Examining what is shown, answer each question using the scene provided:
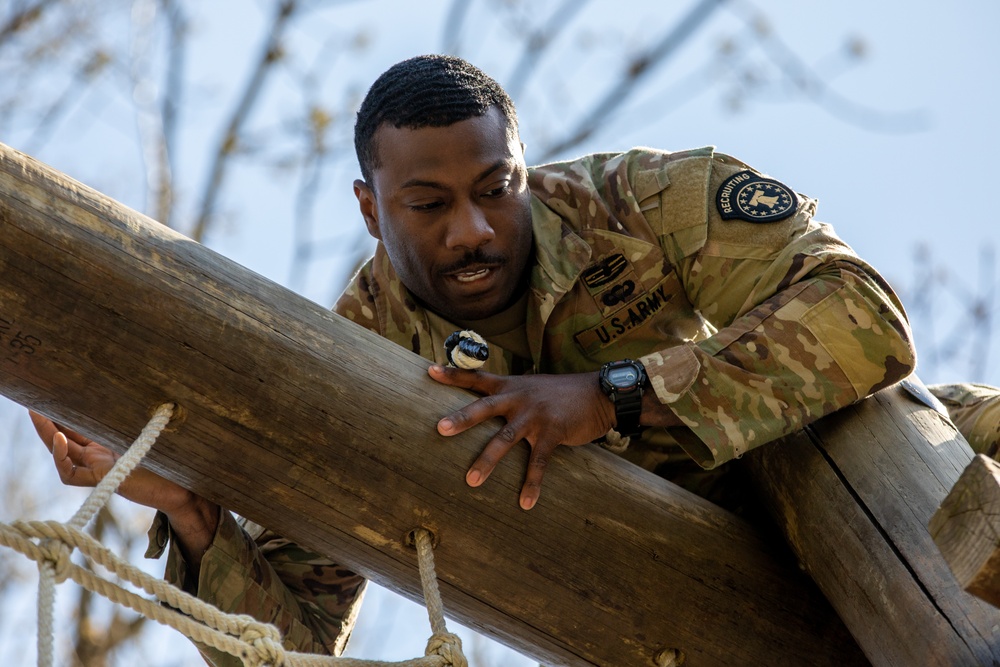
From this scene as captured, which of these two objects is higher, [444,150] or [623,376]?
[444,150]

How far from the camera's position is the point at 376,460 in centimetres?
215

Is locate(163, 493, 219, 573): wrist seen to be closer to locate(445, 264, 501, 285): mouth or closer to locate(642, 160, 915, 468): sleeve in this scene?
locate(445, 264, 501, 285): mouth

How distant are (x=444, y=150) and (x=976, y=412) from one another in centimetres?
144

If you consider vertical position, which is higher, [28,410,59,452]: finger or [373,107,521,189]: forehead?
[373,107,521,189]: forehead

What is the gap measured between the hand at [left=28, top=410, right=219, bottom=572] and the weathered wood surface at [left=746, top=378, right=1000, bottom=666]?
1262mm

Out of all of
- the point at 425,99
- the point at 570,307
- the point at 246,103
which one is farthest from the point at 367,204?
the point at 246,103

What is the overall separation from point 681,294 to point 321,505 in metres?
1.15

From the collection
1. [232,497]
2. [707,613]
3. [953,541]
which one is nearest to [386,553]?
[232,497]

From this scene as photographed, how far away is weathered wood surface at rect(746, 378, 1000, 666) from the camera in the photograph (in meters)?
2.10

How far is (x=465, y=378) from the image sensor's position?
2309 mm

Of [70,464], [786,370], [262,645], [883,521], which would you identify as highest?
[70,464]

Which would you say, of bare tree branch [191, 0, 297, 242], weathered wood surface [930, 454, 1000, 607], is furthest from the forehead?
bare tree branch [191, 0, 297, 242]

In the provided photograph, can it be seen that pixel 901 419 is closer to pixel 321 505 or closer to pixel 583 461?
pixel 583 461

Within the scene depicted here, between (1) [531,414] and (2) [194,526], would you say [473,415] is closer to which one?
(1) [531,414]
